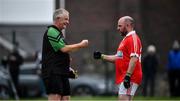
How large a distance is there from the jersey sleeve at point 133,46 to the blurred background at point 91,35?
16180mm

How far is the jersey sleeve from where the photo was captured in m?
12.8

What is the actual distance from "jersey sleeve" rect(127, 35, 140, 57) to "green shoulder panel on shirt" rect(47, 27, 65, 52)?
1.04 metres

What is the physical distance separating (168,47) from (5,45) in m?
7.46

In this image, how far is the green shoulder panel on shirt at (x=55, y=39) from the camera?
12.5 meters

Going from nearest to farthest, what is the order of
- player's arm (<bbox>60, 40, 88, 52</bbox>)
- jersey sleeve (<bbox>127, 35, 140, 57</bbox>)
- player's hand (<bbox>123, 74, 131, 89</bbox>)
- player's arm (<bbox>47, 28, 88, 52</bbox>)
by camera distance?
player's arm (<bbox>60, 40, 88, 52</bbox>) < player's arm (<bbox>47, 28, 88, 52</bbox>) < player's hand (<bbox>123, 74, 131, 89</bbox>) < jersey sleeve (<bbox>127, 35, 140, 57</bbox>)

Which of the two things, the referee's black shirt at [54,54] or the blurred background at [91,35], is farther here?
the blurred background at [91,35]

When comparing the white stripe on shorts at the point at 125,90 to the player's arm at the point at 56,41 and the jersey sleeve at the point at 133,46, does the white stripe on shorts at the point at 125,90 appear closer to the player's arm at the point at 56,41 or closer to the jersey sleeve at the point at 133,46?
the jersey sleeve at the point at 133,46

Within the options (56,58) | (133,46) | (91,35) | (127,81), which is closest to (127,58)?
(133,46)

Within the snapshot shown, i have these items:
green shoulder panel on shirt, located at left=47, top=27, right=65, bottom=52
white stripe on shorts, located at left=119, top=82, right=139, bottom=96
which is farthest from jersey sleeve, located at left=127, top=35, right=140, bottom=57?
green shoulder panel on shirt, located at left=47, top=27, right=65, bottom=52

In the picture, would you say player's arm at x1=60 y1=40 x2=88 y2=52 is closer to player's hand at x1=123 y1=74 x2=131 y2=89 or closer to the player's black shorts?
the player's black shorts

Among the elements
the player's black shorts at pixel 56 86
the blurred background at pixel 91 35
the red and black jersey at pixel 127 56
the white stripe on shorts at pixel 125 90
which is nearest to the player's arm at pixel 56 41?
the player's black shorts at pixel 56 86

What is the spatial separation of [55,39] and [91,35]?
20793 millimetres

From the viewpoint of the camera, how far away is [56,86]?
12609 mm

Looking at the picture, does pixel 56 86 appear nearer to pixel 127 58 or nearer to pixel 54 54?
pixel 54 54
